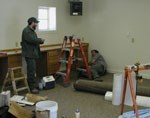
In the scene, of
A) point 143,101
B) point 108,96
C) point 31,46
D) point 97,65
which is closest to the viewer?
point 143,101

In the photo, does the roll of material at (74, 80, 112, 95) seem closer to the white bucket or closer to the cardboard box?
the cardboard box

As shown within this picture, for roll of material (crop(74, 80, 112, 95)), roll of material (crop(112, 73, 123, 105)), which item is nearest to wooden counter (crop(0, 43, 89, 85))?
roll of material (crop(74, 80, 112, 95))

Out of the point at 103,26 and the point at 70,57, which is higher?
the point at 103,26

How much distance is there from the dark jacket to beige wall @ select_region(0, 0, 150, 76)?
927 mm

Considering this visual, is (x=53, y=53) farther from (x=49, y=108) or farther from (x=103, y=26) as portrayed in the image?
(x=49, y=108)

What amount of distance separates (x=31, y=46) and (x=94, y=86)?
164cm

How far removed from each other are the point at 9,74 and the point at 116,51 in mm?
3261

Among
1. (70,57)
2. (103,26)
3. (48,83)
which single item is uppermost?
(103,26)

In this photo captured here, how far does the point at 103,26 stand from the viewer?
734cm

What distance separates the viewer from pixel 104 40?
7383 millimetres

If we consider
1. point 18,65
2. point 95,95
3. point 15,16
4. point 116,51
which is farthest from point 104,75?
point 15,16

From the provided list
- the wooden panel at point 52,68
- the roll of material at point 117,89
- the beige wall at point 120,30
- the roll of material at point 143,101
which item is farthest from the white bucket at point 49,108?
the beige wall at point 120,30

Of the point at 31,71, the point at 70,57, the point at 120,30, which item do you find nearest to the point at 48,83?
the point at 31,71

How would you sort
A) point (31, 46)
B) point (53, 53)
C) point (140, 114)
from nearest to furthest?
point (140, 114) → point (31, 46) → point (53, 53)
